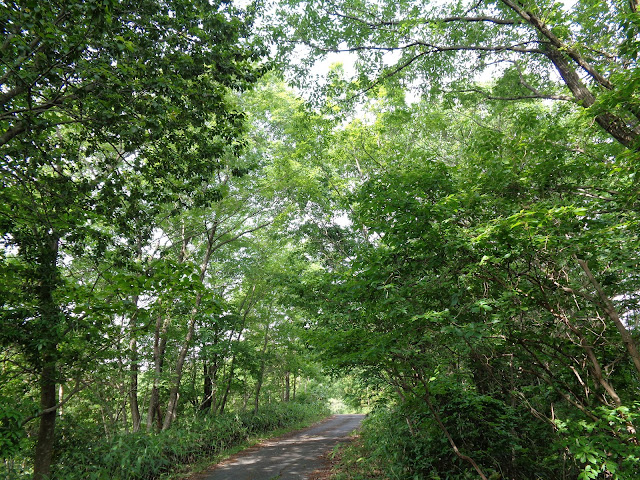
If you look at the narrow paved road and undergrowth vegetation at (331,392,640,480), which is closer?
undergrowth vegetation at (331,392,640,480)

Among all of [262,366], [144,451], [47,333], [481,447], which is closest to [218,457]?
[144,451]

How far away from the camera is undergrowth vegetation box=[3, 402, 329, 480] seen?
7366mm

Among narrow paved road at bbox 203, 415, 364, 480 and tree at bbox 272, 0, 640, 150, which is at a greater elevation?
tree at bbox 272, 0, 640, 150

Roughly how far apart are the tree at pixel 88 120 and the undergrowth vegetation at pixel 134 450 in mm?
1950

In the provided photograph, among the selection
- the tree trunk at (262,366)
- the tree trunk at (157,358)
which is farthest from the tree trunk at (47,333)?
the tree trunk at (262,366)

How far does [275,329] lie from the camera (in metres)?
17.8

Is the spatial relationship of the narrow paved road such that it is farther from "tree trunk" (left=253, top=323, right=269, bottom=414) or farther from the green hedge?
"tree trunk" (left=253, top=323, right=269, bottom=414)

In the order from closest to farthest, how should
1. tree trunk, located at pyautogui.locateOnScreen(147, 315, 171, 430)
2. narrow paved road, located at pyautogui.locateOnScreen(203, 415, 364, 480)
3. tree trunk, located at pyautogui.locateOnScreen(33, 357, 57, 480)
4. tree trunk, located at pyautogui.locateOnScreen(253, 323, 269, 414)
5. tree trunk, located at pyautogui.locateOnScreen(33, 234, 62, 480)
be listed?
tree trunk, located at pyautogui.locateOnScreen(33, 234, 62, 480)
tree trunk, located at pyautogui.locateOnScreen(33, 357, 57, 480)
narrow paved road, located at pyautogui.locateOnScreen(203, 415, 364, 480)
tree trunk, located at pyautogui.locateOnScreen(147, 315, 171, 430)
tree trunk, located at pyautogui.locateOnScreen(253, 323, 269, 414)

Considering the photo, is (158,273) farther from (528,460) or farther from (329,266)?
(329,266)

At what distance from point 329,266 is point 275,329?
6.93 m

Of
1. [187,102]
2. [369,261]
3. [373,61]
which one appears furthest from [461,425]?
[373,61]

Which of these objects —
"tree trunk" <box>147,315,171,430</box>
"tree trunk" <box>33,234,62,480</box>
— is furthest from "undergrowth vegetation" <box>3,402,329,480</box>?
"tree trunk" <box>147,315,171,430</box>

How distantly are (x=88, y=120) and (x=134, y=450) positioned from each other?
8.07 meters

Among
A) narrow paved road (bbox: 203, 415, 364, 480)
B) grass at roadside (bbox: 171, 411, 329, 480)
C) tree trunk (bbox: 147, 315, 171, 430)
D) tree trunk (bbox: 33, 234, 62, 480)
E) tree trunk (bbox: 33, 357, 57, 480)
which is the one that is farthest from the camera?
tree trunk (bbox: 147, 315, 171, 430)
